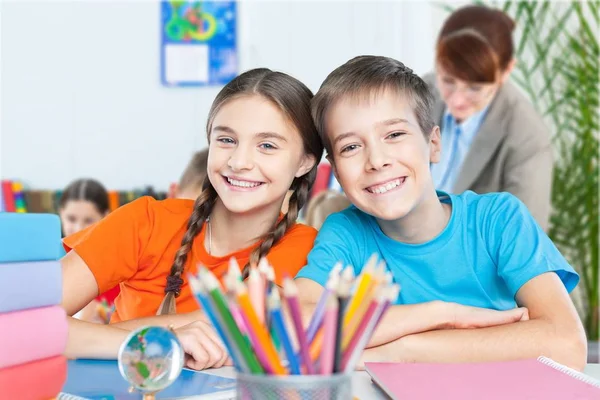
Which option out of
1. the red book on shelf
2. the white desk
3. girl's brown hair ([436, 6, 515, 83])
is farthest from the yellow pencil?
the red book on shelf

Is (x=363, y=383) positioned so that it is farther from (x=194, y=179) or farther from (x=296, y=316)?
(x=194, y=179)

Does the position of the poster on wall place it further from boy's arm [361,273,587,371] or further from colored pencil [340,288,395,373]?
colored pencil [340,288,395,373]

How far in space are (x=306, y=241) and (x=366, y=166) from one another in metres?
0.20

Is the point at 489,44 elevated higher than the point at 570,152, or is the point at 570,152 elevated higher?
the point at 489,44

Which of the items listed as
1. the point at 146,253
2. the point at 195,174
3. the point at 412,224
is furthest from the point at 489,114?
the point at 146,253

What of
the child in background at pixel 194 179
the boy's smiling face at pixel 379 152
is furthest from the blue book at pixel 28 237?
the child in background at pixel 194 179

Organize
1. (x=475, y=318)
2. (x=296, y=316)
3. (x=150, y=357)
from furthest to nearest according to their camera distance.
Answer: (x=475, y=318) → (x=150, y=357) → (x=296, y=316)

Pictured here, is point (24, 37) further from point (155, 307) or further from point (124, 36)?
point (155, 307)

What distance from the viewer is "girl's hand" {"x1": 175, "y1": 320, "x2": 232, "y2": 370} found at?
0.97 m

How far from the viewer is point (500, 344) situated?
1023mm

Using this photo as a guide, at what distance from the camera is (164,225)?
1367 millimetres

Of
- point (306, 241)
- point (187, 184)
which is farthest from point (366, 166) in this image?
point (187, 184)

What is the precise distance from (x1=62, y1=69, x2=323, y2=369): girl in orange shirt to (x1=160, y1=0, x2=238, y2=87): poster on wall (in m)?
3.32

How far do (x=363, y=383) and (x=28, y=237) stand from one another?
412mm
